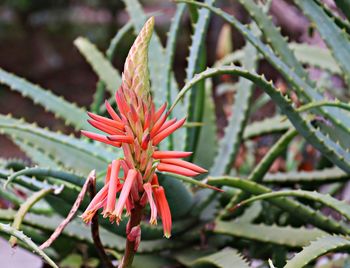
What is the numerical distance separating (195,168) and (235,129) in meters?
0.47

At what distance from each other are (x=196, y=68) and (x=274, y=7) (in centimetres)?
92

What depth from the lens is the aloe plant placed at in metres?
0.60

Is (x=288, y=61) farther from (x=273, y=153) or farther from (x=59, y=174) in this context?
(x=59, y=174)

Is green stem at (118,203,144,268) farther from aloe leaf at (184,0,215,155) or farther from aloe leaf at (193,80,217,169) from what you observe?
aloe leaf at (193,80,217,169)

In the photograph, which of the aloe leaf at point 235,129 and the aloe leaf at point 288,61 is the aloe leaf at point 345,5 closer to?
the aloe leaf at point 288,61

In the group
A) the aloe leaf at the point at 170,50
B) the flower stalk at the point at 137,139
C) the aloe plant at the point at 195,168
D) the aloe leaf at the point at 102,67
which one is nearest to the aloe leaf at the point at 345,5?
the aloe plant at the point at 195,168

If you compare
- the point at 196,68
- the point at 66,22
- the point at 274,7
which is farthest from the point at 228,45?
the point at 66,22

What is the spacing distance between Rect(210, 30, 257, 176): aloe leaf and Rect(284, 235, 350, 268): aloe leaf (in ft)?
1.08

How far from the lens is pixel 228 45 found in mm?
1492

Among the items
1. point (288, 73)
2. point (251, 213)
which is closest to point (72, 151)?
point (251, 213)

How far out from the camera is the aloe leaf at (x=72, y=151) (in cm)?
94

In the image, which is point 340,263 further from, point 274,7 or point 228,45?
point 274,7

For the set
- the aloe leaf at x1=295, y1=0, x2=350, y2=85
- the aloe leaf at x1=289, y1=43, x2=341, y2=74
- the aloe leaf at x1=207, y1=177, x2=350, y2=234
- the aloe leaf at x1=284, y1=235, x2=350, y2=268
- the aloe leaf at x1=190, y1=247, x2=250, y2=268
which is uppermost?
the aloe leaf at x1=289, y1=43, x2=341, y2=74

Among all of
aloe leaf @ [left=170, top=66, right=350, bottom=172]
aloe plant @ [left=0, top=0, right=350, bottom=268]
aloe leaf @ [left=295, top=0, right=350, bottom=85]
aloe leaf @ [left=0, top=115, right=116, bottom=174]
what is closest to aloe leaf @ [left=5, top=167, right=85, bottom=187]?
aloe plant @ [left=0, top=0, right=350, bottom=268]
